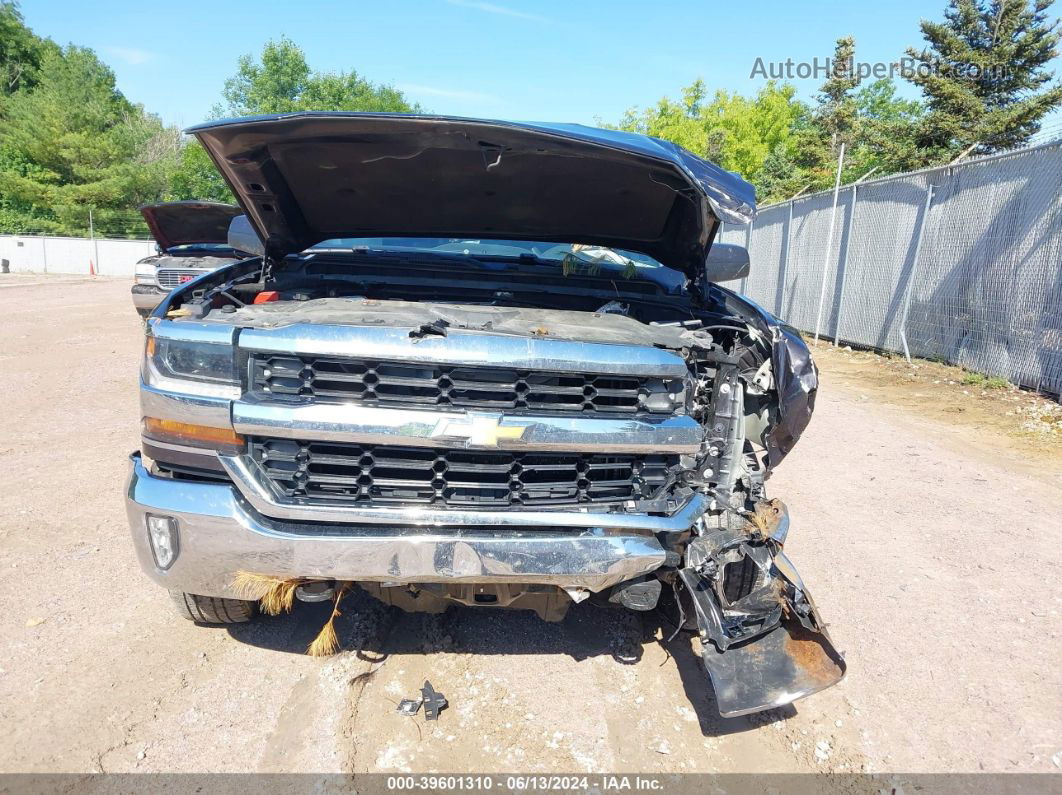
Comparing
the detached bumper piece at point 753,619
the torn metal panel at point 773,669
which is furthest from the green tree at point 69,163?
the torn metal panel at point 773,669

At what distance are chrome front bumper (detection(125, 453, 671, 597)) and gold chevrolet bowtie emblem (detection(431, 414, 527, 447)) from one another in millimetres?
317

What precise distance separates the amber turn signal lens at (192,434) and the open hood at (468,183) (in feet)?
3.48

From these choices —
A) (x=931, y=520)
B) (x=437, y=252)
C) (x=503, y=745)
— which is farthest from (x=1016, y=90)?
(x=503, y=745)

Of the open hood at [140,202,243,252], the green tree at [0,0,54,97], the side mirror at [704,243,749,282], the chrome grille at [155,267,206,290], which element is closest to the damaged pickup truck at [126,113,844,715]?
the side mirror at [704,243,749,282]

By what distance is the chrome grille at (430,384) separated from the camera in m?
2.39

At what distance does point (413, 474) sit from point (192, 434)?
2.49ft

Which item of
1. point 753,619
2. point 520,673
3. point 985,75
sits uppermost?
point 985,75

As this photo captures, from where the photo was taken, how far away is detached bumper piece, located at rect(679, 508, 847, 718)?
2533 millimetres

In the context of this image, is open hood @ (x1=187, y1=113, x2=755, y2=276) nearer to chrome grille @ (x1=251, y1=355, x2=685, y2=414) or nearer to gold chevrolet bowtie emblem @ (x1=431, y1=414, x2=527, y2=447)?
chrome grille @ (x1=251, y1=355, x2=685, y2=414)

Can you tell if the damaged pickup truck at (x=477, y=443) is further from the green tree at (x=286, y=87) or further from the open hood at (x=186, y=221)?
the green tree at (x=286, y=87)

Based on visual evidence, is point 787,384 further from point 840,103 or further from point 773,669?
point 840,103

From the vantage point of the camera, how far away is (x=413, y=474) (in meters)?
2.45

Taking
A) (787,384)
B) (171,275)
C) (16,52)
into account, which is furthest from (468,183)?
(16,52)

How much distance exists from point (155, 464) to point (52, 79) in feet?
166
